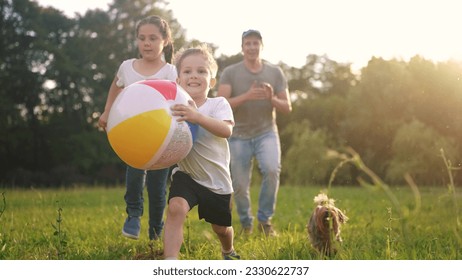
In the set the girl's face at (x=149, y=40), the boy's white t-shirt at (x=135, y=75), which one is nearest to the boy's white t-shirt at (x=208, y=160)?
the boy's white t-shirt at (x=135, y=75)

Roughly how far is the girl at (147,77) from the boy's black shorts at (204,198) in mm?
1035

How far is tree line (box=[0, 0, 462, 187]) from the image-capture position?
8.91 meters

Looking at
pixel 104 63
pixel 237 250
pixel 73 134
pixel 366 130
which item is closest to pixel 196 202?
pixel 237 250

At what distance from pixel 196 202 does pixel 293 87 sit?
12.7 m

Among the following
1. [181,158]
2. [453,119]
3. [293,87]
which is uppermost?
[293,87]

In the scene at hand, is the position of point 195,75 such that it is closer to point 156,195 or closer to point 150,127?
point 150,127

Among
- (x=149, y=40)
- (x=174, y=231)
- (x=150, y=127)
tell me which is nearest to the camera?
(x=150, y=127)

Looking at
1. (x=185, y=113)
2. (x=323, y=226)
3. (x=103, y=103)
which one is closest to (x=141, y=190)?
(x=185, y=113)

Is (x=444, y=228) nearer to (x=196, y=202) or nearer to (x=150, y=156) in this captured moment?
(x=196, y=202)

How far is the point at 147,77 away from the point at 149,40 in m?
0.28

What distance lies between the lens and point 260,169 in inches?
215

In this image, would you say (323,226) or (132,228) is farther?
(132,228)

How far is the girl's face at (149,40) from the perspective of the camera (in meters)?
4.10

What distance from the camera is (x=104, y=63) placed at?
46.2 ft
